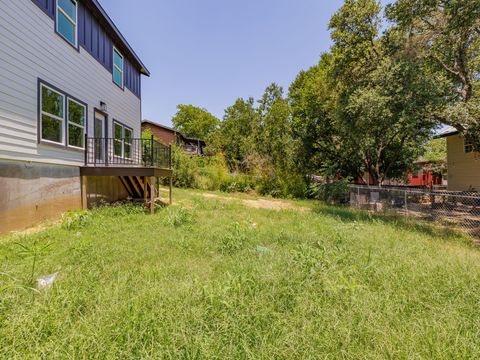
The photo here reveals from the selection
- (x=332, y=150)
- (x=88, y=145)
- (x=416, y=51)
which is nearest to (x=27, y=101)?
(x=88, y=145)

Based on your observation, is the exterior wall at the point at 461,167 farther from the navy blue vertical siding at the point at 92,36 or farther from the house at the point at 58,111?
the navy blue vertical siding at the point at 92,36

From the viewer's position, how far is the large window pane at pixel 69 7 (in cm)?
676

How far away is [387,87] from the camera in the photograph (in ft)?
25.6

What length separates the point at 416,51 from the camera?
7.80 metres

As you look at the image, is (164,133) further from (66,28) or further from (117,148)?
(66,28)

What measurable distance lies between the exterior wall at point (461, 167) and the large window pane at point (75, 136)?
54.5 feet

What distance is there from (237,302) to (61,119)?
684 centimetres

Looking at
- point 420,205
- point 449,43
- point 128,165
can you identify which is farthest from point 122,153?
point 420,205

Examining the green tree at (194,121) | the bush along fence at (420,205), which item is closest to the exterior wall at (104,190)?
the bush along fence at (420,205)

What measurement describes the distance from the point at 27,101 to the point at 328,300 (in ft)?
22.7

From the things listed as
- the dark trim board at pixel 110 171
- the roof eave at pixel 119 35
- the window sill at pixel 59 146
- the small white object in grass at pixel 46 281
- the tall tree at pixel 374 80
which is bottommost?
the small white object in grass at pixel 46 281

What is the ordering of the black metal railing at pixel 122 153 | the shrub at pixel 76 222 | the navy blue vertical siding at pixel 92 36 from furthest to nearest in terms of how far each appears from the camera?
the black metal railing at pixel 122 153
the navy blue vertical siding at pixel 92 36
the shrub at pixel 76 222

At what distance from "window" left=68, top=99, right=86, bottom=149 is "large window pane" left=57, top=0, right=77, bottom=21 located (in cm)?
237

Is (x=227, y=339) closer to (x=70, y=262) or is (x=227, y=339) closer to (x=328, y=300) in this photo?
(x=328, y=300)
